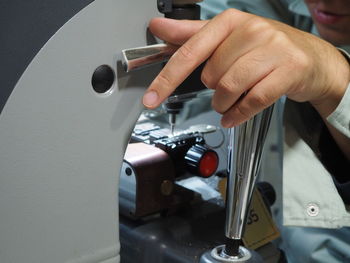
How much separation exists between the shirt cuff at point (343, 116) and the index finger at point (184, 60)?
254 millimetres

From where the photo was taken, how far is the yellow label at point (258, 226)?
2.93 feet

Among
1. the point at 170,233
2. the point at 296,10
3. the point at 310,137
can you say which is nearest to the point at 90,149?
the point at 170,233

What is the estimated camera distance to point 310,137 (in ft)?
2.85

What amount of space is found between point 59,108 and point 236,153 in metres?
0.26

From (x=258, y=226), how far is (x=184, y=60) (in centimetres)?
47

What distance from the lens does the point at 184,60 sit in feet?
1.81

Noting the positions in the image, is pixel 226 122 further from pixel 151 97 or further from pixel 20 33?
pixel 20 33

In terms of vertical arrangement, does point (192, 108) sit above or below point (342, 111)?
below

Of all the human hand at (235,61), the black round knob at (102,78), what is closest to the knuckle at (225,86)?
the human hand at (235,61)

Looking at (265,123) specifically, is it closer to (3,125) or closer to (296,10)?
(3,125)

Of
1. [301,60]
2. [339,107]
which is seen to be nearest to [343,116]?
[339,107]

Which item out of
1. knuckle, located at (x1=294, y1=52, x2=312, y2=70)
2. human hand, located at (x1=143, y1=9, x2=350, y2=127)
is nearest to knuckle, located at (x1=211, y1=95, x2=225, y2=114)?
human hand, located at (x1=143, y1=9, x2=350, y2=127)

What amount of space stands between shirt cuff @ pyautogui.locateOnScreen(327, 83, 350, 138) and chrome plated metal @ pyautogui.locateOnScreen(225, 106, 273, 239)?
14cm

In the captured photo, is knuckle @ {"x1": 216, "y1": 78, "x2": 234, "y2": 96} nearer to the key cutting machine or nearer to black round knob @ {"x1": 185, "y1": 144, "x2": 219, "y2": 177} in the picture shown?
the key cutting machine
